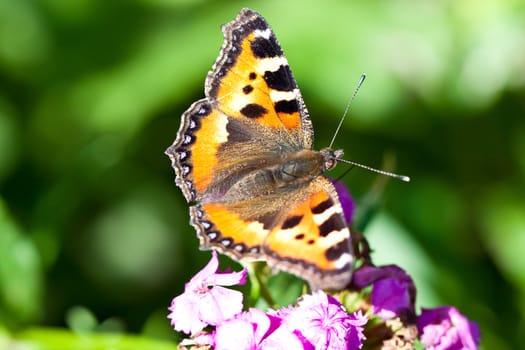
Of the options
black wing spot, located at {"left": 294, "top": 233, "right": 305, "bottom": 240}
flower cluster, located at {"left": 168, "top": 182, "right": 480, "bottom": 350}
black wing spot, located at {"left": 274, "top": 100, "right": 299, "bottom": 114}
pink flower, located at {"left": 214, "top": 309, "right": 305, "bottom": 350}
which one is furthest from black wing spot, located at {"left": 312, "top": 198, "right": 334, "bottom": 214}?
black wing spot, located at {"left": 274, "top": 100, "right": 299, "bottom": 114}

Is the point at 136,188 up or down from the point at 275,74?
down

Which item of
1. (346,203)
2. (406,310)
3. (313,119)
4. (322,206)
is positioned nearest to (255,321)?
(322,206)

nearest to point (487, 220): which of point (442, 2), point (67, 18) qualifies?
point (442, 2)

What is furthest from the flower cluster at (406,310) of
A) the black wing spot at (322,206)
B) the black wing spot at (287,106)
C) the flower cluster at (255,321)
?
the black wing spot at (287,106)

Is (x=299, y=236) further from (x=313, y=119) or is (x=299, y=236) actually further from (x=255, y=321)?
(x=313, y=119)

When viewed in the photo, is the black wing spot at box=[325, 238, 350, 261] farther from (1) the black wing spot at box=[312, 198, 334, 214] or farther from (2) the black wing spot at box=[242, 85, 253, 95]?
(2) the black wing spot at box=[242, 85, 253, 95]

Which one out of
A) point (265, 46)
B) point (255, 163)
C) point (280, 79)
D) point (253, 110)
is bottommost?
point (255, 163)

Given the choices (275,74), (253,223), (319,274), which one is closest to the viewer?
(319,274)

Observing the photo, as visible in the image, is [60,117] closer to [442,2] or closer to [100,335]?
Result: [100,335]
